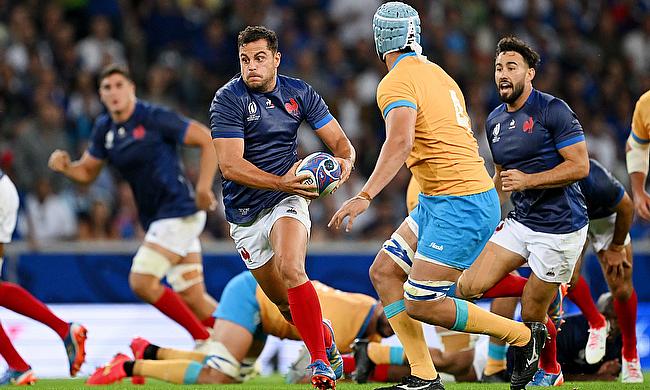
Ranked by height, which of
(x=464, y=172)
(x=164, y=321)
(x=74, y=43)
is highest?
(x=74, y=43)

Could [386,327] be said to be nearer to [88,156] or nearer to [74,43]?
[88,156]

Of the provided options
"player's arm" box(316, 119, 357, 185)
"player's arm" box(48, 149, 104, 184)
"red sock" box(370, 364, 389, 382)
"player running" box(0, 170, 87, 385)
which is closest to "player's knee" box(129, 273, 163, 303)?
"player running" box(0, 170, 87, 385)

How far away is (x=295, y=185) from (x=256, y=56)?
905 mm

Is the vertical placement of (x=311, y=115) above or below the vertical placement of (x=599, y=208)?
above

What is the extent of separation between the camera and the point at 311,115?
6.63 m

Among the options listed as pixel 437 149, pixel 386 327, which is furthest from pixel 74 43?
pixel 437 149

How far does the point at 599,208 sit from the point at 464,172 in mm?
1962

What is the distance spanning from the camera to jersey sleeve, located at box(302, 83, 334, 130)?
21.7 feet

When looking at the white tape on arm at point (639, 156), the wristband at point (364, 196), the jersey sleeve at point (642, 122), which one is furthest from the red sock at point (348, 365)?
the jersey sleeve at point (642, 122)

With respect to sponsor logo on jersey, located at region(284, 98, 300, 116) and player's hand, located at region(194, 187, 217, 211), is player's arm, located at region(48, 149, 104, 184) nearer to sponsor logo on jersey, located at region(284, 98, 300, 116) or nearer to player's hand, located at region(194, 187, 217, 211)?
player's hand, located at region(194, 187, 217, 211)

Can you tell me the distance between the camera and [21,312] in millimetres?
7859

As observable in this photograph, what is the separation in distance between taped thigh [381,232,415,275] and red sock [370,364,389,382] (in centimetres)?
151

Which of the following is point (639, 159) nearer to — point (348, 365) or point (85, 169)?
point (348, 365)

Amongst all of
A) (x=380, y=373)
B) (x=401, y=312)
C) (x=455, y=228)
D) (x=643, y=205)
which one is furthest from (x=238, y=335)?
(x=643, y=205)
